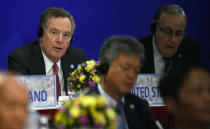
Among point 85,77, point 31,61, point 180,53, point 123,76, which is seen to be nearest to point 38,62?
point 31,61

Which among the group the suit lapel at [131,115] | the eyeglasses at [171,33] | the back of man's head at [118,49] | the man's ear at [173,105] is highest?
the eyeglasses at [171,33]

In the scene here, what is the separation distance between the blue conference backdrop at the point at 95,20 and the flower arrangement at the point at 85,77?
70.5 inches

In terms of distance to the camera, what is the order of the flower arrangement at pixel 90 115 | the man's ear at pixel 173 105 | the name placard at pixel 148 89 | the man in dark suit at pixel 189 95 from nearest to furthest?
the flower arrangement at pixel 90 115 → the man in dark suit at pixel 189 95 → the man's ear at pixel 173 105 → the name placard at pixel 148 89

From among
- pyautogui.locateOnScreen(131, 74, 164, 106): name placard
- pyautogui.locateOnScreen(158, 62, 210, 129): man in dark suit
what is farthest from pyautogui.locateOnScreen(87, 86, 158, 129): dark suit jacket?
pyautogui.locateOnScreen(131, 74, 164, 106): name placard

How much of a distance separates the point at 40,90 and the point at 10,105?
1.47m

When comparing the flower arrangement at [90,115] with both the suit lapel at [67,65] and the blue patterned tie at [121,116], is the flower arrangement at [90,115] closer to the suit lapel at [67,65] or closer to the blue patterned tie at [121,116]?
the blue patterned tie at [121,116]

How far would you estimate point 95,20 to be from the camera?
16.8 feet

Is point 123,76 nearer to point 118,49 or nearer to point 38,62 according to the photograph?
point 118,49

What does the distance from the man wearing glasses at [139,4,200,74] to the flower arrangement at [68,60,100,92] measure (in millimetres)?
743

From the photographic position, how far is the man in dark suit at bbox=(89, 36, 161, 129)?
2.36 meters

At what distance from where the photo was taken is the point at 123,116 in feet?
8.07

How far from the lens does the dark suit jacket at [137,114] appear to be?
2.46 m

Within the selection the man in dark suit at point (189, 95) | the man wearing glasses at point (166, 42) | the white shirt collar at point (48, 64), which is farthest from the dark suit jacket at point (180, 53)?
the man in dark suit at point (189, 95)

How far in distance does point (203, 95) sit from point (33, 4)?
3229 millimetres
